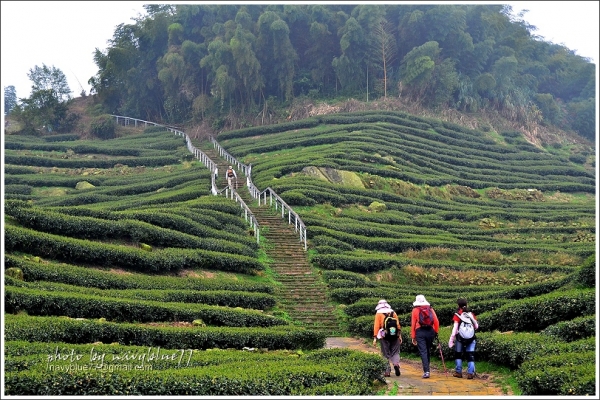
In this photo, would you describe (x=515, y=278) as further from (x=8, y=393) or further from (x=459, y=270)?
(x=8, y=393)

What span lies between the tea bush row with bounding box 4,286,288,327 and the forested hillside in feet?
155

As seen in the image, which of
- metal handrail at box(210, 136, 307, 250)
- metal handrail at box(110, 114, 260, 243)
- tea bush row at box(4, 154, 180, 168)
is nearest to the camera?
metal handrail at box(210, 136, 307, 250)

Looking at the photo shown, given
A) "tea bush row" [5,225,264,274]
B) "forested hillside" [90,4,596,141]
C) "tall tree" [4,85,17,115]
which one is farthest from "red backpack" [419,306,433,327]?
"tall tree" [4,85,17,115]

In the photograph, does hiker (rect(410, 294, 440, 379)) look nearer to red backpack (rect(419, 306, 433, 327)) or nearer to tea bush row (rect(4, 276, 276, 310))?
red backpack (rect(419, 306, 433, 327))

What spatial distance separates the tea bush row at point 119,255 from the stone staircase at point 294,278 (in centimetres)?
161

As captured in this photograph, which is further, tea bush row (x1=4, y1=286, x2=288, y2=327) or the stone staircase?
the stone staircase

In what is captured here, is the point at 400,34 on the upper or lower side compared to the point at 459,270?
upper

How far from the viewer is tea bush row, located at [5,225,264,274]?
19969mm

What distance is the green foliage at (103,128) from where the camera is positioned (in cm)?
6812

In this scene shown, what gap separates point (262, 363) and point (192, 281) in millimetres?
10142

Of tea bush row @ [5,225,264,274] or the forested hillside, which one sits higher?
the forested hillside

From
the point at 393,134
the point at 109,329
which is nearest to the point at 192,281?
the point at 109,329

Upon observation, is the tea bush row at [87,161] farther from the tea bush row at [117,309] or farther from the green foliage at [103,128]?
the tea bush row at [117,309]

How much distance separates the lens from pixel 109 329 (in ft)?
48.1
